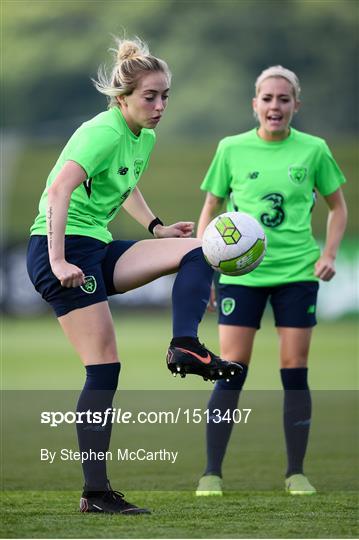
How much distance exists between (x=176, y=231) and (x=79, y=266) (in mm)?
646

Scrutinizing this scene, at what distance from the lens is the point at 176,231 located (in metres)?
5.54

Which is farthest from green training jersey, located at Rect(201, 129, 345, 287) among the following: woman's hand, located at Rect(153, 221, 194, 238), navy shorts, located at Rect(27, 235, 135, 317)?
navy shorts, located at Rect(27, 235, 135, 317)

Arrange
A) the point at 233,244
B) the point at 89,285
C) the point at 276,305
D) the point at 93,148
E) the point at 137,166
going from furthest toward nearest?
the point at 276,305 → the point at 137,166 → the point at 233,244 → the point at 89,285 → the point at 93,148

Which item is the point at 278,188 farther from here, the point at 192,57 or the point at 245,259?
the point at 192,57

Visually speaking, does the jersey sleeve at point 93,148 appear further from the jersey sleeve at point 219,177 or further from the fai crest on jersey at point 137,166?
the jersey sleeve at point 219,177

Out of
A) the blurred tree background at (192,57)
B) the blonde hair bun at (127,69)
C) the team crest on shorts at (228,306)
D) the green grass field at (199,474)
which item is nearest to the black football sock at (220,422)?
the green grass field at (199,474)

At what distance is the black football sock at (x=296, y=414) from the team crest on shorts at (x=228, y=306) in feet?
1.45

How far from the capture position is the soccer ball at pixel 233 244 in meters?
5.13

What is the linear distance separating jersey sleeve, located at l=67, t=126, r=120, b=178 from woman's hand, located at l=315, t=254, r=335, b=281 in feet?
5.45

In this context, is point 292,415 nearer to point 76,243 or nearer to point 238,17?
point 76,243

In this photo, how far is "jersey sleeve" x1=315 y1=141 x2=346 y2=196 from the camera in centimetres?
Result: 645

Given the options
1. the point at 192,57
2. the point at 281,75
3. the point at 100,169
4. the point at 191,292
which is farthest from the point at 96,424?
the point at 192,57

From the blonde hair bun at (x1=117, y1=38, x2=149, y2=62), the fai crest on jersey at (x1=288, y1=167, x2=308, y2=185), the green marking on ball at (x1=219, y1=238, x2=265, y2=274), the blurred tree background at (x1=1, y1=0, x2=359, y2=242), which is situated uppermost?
the blurred tree background at (x1=1, y1=0, x2=359, y2=242)

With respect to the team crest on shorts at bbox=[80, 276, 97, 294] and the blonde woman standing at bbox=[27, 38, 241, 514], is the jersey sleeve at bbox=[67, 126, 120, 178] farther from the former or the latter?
the team crest on shorts at bbox=[80, 276, 97, 294]
